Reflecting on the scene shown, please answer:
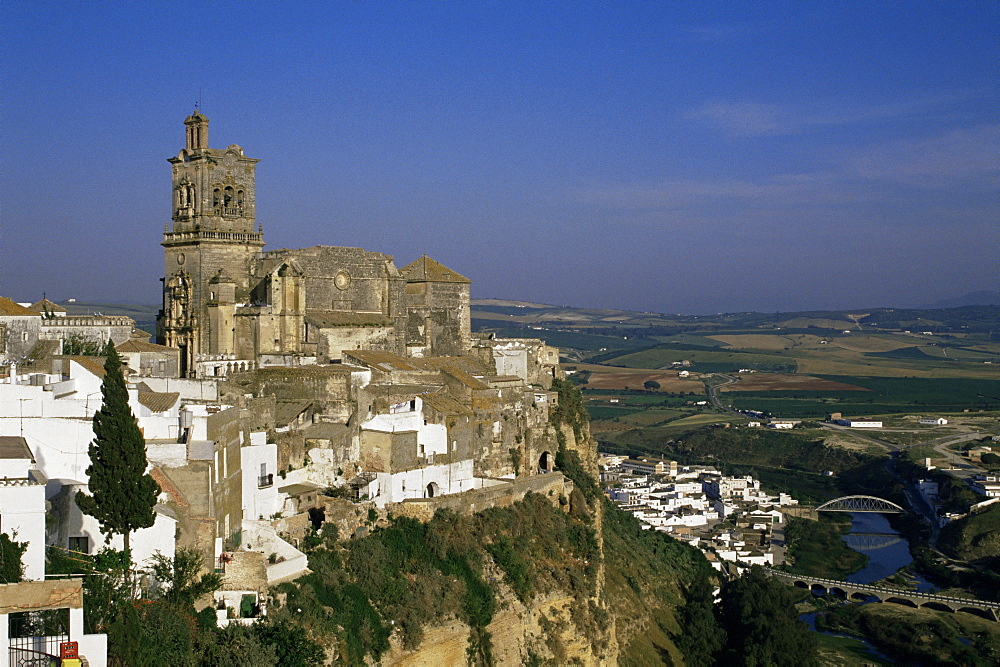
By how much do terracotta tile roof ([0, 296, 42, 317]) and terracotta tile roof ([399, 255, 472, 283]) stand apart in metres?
13.6

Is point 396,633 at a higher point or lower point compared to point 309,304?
lower

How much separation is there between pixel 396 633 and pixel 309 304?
14632 millimetres

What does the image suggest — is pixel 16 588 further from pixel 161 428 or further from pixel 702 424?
pixel 702 424

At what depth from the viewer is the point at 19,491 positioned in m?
16.5

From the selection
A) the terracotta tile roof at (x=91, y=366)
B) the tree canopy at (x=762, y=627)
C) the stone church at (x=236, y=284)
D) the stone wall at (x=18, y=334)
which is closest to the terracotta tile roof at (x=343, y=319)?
the stone church at (x=236, y=284)

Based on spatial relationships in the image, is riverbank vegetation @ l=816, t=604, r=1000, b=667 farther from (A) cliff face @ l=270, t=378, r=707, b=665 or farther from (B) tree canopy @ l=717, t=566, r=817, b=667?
(A) cliff face @ l=270, t=378, r=707, b=665

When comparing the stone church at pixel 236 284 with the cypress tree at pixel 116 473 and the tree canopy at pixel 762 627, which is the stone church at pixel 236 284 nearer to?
the cypress tree at pixel 116 473

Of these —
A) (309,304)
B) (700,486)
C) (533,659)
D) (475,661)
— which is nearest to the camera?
(475,661)

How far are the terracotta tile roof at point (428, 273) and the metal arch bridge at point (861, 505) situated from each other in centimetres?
5806

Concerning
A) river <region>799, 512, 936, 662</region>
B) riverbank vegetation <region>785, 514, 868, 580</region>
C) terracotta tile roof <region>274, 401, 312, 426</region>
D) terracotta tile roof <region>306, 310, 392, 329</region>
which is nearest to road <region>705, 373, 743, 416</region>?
river <region>799, 512, 936, 662</region>

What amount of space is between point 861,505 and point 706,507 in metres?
16.8

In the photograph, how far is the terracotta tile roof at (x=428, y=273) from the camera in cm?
4372

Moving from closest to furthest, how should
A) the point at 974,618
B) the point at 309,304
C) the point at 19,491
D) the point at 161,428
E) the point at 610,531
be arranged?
the point at 19,491 → the point at 161,428 → the point at 309,304 → the point at 610,531 → the point at 974,618

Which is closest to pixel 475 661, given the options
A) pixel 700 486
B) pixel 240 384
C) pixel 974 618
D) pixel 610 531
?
pixel 240 384
